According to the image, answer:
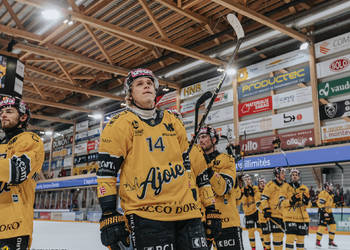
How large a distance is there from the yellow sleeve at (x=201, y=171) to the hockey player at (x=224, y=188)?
90 cm

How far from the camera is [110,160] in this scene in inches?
78.7

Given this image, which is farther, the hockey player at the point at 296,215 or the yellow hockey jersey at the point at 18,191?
the hockey player at the point at 296,215

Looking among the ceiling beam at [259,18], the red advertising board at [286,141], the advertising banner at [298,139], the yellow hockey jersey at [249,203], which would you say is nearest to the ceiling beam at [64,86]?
the red advertising board at [286,141]

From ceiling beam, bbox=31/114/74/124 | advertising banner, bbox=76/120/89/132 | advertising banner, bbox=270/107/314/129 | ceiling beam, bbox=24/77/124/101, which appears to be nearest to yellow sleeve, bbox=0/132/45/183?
advertising banner, bbox=270/107/314/129

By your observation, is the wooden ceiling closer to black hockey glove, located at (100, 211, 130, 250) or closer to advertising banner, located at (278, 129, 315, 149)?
advertising banner, located at (278, 129, 315, 149)

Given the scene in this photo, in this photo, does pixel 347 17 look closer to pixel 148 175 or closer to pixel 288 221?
pixel 288 221

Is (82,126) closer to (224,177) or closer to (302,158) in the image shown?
(302,158)

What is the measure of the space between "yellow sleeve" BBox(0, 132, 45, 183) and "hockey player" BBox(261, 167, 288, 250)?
567 centimetres

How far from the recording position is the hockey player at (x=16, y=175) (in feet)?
7.76

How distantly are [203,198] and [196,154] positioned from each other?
0.49 m

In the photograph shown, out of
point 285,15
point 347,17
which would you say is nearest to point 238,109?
point 285,15

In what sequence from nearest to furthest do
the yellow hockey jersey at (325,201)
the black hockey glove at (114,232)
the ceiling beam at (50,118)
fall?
the black hockey glove at (114,232), the yellow hockey jersey at (325,201), the ceiling beam at (50,118)

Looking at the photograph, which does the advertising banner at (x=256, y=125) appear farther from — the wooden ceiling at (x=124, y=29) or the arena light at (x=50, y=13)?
the arena light at (x=50, y=13)

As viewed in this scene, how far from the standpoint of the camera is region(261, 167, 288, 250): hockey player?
728 cm
